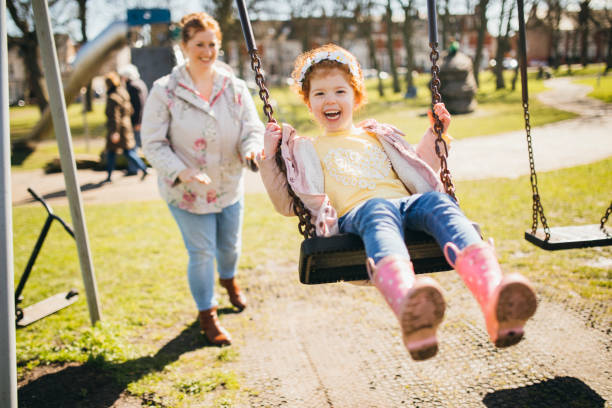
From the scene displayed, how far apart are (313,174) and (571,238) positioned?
6.12ft

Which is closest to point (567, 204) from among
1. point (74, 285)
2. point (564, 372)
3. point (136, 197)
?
point (564, 372)

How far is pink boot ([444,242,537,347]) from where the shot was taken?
158 centimetres

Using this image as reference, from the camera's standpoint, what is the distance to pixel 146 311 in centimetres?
401

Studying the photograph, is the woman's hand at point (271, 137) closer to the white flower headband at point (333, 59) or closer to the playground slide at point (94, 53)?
the white flower headband at point (333, 59)

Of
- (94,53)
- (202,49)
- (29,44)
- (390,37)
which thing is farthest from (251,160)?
(390,37)

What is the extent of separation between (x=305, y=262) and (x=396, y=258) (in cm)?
43

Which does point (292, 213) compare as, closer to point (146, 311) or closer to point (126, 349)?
point (126, 349)

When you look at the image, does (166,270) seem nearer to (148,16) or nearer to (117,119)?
(117,119)

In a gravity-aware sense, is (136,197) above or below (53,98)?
below

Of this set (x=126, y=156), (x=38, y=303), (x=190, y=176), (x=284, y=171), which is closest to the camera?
(x=284, y=171)

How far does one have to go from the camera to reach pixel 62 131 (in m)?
3.30

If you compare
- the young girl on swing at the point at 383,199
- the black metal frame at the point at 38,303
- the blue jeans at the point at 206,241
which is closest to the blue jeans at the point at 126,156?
the black metal frame at the point at 38,303

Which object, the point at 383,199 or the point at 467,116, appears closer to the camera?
the point at 383,199

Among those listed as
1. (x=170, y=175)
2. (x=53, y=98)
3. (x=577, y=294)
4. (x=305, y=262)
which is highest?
(x=53, y=98)
